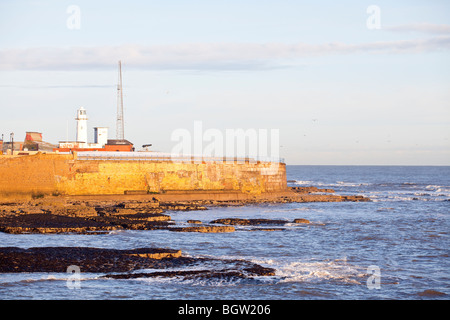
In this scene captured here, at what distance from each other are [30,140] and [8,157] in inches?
825

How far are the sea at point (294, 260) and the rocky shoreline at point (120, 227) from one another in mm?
824

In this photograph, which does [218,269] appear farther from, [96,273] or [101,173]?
[101,173]

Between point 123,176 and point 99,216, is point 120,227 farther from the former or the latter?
point 123,176

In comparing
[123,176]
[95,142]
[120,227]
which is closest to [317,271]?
[120,227]

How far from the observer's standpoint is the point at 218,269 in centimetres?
2306

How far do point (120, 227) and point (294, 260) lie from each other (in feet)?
43.3

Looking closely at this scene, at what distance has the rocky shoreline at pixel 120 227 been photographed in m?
22.5

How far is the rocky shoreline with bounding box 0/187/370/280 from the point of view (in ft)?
73.7

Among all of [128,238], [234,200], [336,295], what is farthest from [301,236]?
[234,200]

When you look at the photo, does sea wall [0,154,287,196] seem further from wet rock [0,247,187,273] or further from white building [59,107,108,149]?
wet rock [0,247,187,273]

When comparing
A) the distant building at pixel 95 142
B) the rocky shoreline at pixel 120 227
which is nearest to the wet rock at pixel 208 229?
the rocky shoreline at pixel 120 227

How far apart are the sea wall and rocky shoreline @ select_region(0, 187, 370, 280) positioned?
1.80m

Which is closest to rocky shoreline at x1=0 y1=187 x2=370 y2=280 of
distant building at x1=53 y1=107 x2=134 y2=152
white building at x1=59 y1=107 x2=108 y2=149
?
distant building at x1=53 y1=107 x2=134 y2=152
